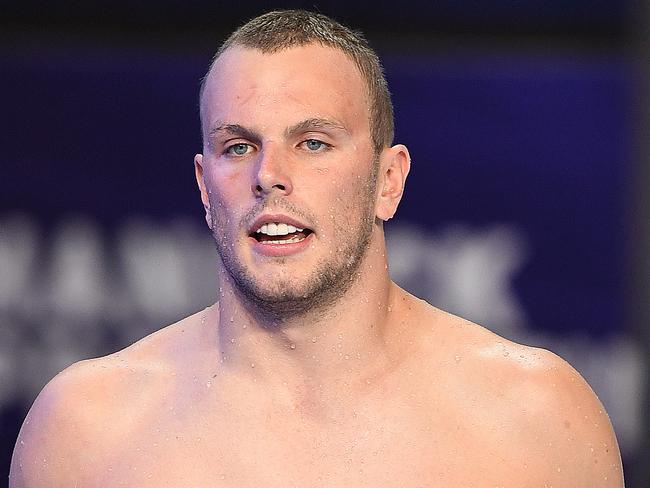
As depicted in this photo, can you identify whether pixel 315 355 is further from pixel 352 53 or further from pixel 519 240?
pixel 519 240

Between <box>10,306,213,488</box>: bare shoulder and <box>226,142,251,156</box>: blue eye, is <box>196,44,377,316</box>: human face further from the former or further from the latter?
<box>10,306,213,488</box>: bare shoulder

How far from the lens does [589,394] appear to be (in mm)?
2092

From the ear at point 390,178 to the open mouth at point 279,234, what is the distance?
6.7 inches

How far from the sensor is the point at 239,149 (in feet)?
6.33

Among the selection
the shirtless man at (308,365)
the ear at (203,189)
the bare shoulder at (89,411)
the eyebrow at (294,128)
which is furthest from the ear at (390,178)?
the bare shoulder at (89,411)

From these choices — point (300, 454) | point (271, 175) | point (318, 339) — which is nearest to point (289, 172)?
point (271, 175)

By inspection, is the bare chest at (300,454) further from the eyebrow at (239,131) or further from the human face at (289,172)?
the eyebrow at (239,131)

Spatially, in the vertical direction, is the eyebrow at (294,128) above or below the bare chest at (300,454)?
above

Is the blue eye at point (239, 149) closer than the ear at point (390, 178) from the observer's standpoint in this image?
Yes

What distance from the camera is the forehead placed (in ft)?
6.26

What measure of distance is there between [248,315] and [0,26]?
5.80 ft

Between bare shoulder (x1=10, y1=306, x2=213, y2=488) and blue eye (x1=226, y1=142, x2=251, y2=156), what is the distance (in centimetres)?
33

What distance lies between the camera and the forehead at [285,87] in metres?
1.91

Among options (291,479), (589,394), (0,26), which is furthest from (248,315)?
(0,26)
